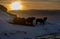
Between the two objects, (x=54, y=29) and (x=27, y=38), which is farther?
(x=54, y=29)

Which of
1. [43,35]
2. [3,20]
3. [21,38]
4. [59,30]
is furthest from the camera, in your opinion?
[3,20]

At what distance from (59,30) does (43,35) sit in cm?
143

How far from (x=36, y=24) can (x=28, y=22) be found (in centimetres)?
52

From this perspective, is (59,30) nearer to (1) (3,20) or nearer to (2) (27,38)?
(2) (27,38)

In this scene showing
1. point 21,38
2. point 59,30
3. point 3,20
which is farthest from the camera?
point 3,20

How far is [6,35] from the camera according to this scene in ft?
29.9

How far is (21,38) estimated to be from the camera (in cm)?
862

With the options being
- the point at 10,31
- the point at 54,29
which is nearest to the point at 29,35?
the point at 10,31

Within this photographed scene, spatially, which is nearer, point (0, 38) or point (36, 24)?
point (0, 38)

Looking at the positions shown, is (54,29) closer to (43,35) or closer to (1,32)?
(43,35)

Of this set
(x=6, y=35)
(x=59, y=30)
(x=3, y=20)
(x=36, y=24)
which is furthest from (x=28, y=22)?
(x=6, y=35)

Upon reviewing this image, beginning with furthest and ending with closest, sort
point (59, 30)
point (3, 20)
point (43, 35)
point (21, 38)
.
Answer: point (3, 20) < point (59, 30) < point (43, 35) < point (21, 38)

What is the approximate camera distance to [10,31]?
987 cm

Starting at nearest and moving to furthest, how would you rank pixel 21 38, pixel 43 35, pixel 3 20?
pixel 21 38 < pixel 43 35 < pixel 3 20
